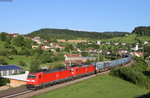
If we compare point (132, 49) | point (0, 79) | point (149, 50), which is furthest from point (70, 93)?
point (132, 49)

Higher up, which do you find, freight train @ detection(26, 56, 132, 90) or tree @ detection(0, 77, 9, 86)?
freight train @ detection(26, 56, 132, 90)

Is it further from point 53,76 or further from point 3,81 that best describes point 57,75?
point 3,81

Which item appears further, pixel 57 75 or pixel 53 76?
pixel 57 75

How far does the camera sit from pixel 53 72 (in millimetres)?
38312

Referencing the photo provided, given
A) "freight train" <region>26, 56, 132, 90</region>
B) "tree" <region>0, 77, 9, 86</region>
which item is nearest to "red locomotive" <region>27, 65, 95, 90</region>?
"freight train" <region>26, 56, 132, 90</region>

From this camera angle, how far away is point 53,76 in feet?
126

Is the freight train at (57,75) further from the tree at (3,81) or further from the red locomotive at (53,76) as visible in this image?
the tree at (3,81)

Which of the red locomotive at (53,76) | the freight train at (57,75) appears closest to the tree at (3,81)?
the freight train at (57,75)

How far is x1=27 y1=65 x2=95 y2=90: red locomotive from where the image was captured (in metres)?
34.3

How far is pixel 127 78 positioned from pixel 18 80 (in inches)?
993

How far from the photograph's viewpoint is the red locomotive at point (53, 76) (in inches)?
1350

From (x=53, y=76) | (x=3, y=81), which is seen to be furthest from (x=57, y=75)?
(x=3, y=81)

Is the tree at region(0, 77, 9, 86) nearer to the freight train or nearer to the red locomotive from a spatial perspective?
the freight train

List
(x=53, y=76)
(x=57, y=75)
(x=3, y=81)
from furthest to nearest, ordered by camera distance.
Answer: (x=3, y=81) → (x=57, y=75) → (x=53, y=76)
